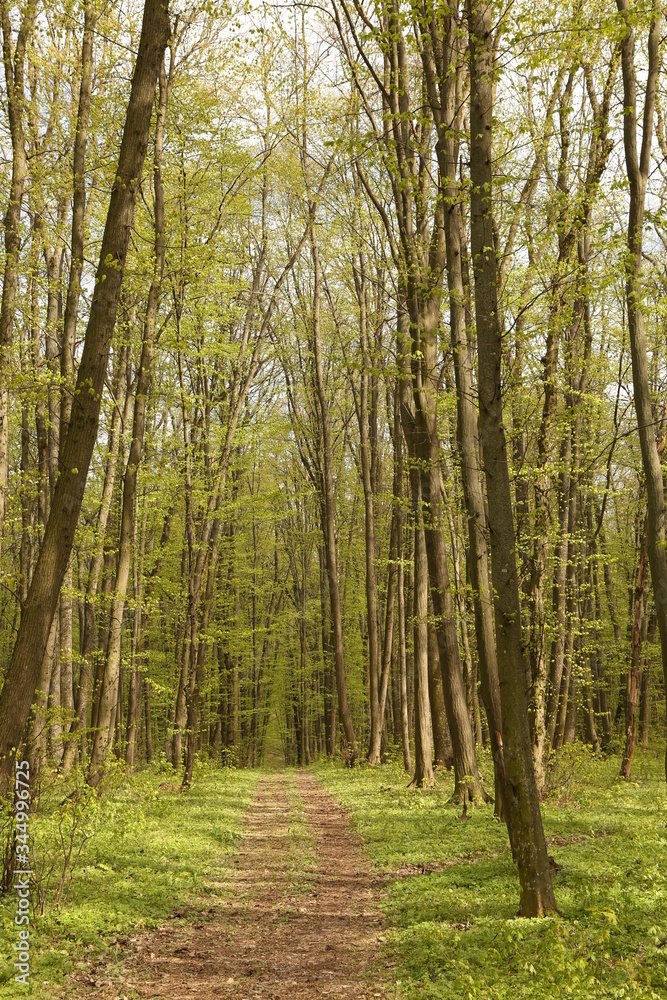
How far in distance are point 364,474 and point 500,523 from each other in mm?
14864

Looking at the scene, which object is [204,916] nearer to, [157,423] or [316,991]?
[316,991]

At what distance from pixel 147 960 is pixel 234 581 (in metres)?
16.6

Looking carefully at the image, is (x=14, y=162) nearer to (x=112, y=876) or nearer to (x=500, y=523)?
(x=500, y=523)

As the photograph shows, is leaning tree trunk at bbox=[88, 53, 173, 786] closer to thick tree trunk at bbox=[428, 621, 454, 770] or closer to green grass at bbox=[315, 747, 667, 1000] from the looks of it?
green grass at bbox=[315, 747, 667, 1000]

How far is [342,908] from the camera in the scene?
6.84 m

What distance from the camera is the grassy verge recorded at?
5.17 meters

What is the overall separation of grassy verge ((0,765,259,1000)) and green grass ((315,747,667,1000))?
2.04 meters

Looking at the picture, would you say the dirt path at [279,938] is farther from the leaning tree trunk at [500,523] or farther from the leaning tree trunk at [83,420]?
the leaning tree trunk at [83,420]

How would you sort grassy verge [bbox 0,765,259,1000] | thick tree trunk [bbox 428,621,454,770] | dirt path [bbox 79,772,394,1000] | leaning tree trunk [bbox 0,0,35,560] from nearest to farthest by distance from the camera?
dirt path [bbox 79,772,394,1000]
grassy verge [bbox 0,765,259,1000]
leaning tree trunk [bbox 0,0,35,560]
thick tree trunk [bbox 428,621,454,770]

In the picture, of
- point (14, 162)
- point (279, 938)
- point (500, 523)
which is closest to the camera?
point (500, 523)

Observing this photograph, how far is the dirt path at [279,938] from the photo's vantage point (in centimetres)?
501

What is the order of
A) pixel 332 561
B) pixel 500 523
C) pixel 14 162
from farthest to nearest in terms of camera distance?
1. pixel 332 561
2. pixel 14 162
3. pixel 500 523

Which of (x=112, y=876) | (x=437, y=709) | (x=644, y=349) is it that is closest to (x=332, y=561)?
(x=437, y=709)

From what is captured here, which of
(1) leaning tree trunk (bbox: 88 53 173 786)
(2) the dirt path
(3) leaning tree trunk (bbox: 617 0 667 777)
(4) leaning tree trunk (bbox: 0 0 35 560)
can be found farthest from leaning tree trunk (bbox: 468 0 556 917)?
(1) leaning tree trunk (bbox: 88 53 173 786)
